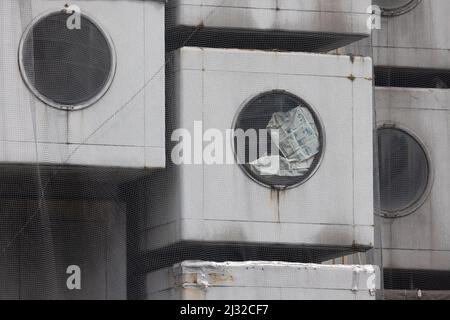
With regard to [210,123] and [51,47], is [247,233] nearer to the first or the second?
[210,123]

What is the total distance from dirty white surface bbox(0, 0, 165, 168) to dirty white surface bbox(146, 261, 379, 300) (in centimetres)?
159

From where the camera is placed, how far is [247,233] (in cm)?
2788

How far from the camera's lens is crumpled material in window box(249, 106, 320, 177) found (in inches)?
1102

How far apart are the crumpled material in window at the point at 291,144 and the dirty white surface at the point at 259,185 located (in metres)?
0.18

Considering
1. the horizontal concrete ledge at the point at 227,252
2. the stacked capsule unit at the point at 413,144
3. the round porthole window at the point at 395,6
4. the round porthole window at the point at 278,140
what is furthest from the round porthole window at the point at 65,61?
the round porthole window at the point at 395,6

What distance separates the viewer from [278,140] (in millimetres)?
27969

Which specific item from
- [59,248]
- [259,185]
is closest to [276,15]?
[259,185]

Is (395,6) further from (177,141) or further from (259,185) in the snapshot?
(177,141)

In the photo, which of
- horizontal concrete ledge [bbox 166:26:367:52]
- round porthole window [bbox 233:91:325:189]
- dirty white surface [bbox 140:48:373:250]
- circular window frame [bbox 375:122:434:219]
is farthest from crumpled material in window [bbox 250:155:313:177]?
circular window frame [bbox 375:122:434:219]

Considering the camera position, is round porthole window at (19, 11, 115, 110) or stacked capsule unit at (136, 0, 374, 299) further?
stacked capsule unit at (136, 0, 374, 299)

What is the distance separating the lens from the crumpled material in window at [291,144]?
28.0 meters

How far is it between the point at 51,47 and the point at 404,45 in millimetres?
7313

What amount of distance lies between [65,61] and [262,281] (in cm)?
395

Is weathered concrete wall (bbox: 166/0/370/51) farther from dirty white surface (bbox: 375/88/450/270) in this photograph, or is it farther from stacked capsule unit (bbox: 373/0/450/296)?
dirty white surface (bbox: 375/88/450/270)
